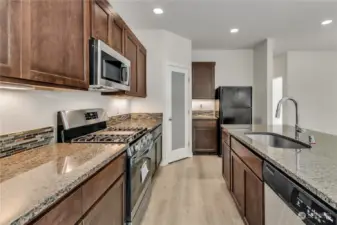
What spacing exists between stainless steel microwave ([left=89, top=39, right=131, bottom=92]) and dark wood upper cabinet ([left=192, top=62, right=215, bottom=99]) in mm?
3907

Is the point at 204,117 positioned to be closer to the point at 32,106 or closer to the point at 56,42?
the point at 32,106

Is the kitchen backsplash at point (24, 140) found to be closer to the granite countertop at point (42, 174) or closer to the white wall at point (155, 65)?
the granite countertop at point (42, 174)

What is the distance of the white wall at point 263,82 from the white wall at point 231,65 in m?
0.22

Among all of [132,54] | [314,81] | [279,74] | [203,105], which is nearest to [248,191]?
[132,54]

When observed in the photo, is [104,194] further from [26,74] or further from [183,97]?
[183,97]

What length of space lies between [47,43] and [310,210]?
1572mm

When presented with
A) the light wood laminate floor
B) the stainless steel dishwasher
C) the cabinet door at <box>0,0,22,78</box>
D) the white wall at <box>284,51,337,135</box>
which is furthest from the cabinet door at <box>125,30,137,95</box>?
the white wall at <box>284,51,337,135</box>

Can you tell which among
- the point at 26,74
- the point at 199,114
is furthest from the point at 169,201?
the point at 199,114

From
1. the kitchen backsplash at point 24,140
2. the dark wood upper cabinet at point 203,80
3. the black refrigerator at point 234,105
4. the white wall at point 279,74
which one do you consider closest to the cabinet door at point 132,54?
the kitchen backsplash at point 24,140

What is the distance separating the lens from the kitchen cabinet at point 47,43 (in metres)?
1.20

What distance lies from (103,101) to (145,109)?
198 cm

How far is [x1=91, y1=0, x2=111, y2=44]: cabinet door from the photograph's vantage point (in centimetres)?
219

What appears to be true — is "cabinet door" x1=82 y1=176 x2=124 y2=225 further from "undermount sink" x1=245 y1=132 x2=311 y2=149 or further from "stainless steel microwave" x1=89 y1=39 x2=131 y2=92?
"undermount sink" x1=245 y1=132 x2=311 y2=149

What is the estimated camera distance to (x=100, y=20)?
2369 millimetres
